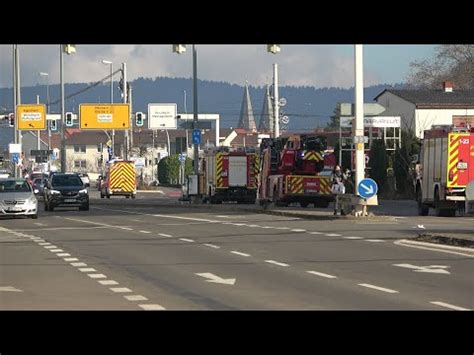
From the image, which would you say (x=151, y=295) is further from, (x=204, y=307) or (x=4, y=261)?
(x=4, y=261)

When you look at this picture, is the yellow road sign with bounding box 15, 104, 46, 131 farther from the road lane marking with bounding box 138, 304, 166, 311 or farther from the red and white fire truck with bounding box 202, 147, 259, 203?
the road lane marking with bounding box 138, 304, 166, 311

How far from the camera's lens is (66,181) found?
178 ft

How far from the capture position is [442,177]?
41.7 metres

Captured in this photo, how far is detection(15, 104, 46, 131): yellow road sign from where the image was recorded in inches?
3248

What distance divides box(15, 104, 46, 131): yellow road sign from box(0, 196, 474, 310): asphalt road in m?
47.2

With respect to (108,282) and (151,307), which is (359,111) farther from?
(151,307)

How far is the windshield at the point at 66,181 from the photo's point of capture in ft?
177

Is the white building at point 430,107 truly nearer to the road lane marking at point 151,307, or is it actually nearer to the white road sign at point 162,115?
the white road sign at point 162,115

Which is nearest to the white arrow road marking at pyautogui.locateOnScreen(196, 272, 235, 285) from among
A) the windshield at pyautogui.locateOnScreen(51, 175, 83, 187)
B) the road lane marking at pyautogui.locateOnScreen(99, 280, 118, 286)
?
the road lane marking at pyautogui.locateOnScreen(99, 280, 118, 286)

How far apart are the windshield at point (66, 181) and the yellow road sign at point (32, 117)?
28.7m

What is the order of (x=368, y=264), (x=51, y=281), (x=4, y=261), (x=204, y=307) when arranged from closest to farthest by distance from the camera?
(x=204, y=307) < (x=51, y=281) < (x=368, y=264) < (x=4, y=261)

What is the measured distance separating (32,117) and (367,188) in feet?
165
